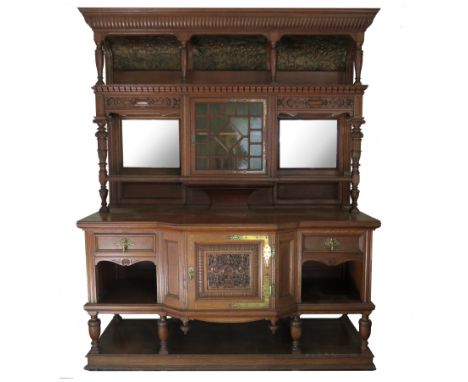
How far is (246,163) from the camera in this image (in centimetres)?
348

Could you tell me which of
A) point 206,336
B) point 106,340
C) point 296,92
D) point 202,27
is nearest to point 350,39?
point 296,92

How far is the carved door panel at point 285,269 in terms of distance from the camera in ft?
9.82

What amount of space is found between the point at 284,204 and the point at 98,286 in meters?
1.74

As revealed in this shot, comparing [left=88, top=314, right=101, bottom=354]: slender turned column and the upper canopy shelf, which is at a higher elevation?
the upper canopy shelf

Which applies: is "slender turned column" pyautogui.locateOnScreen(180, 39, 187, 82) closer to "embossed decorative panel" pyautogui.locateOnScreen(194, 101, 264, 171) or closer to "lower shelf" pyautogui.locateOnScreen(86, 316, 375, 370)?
"embossed decorative panel" pyautogui.locateOnScreen(194, 101, 264, 171)

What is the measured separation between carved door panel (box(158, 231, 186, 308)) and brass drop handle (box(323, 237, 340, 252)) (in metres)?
1.10

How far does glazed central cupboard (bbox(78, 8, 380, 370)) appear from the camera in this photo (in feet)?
9.84

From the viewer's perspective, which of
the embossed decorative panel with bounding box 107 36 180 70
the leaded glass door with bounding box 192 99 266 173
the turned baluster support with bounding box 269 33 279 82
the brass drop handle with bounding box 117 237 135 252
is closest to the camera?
the brass drop handle with bounding box 117 237 135 252

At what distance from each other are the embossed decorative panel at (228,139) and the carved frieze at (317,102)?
0.27m

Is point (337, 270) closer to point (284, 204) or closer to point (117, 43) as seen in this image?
point (284, 204)

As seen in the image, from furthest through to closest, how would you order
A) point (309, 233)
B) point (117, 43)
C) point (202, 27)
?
point (117, 43), point (202, 27), point (309, 233)

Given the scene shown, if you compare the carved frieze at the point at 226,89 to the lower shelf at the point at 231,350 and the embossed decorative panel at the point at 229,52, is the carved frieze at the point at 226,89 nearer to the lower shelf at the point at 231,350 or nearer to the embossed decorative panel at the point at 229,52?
the embossed decorative panel at the point at 229,52

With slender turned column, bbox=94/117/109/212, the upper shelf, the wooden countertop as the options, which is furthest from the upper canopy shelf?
the wooden countertop

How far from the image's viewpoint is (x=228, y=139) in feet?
11.4
